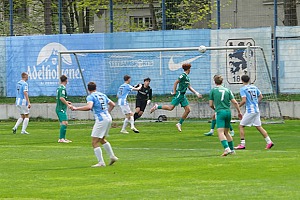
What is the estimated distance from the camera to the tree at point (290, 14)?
34031 millimetres

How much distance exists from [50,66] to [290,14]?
1082 centimetres

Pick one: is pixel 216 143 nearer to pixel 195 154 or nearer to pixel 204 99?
pixel 195 154

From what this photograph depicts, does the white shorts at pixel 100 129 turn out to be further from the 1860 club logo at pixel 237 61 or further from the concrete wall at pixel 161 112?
the 1860 club logo at pixel 237 61

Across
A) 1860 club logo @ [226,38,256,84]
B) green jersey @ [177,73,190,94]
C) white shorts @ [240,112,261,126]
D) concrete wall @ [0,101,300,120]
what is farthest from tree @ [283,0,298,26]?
white shorts @ [240,112,261,126]

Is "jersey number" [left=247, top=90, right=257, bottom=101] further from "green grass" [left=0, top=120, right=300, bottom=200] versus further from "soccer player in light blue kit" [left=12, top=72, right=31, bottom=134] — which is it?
"soccer player in light blue kit" [left=12, top=72, right=31, bottom=134]

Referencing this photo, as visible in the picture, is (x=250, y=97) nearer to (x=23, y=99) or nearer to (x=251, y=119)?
(x=251, y=119)

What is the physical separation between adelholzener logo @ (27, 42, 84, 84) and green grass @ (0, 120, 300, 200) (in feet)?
33.4

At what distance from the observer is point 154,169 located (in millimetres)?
17062

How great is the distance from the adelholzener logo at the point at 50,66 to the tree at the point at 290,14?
30.6 ft

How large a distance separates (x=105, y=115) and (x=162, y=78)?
693 inches

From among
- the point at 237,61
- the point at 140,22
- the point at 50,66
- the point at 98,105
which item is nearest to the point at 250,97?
the point at 98,105

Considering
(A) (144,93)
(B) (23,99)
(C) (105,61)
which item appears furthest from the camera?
(C) (105,61)

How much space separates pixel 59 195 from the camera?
537 inches

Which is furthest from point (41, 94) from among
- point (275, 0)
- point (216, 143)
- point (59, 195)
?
point (59, 195)
